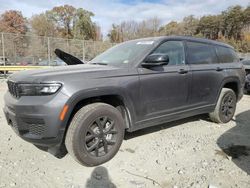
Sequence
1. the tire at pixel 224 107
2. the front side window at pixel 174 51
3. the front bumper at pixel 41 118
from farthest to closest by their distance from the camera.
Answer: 1. the tire at pixel 224 107
2. the front side window at pixel 174 51
3. the front bumper at pixel 41 118

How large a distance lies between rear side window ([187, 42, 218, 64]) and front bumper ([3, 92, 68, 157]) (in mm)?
2638

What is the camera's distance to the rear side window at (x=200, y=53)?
4715 millimetres

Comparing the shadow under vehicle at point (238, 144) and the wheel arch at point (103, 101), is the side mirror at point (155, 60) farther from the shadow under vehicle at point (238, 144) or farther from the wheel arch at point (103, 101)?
the shadow under vehicle at point (238, 144)

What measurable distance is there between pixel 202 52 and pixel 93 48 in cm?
1693

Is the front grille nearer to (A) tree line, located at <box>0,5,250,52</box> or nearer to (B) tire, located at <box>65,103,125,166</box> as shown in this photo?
(B) tire, located at <box>65,103,125,166</box>

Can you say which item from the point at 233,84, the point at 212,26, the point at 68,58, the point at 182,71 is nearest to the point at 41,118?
the point at 182,71

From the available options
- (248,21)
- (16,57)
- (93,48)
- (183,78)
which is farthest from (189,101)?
(248,21)

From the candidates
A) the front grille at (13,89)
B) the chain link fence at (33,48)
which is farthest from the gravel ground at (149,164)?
the chain link fence at (33,48)

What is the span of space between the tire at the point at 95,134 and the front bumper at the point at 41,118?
19 cm

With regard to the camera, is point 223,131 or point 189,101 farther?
point 223,131

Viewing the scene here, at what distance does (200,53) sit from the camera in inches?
195

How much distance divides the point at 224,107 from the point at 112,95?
295 centimetres

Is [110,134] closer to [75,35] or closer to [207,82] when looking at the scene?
[207,82]

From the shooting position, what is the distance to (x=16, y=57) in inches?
663
